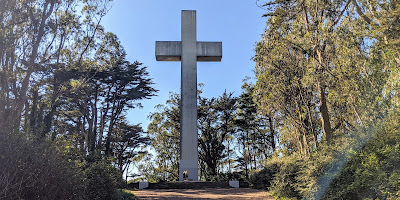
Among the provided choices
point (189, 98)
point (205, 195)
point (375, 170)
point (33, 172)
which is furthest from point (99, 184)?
point (189, 98)

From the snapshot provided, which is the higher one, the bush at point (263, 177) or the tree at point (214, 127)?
the tree at point (214, 127)

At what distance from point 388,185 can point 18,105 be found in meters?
8.06

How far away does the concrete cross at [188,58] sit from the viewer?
1769 centimetres

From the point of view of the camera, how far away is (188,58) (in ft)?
61.7

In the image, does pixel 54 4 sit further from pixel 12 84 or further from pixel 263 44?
pixel 263 44

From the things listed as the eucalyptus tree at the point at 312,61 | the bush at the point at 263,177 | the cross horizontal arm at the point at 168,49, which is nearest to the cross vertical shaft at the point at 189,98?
the cross horizontal arm at the point at 168,49

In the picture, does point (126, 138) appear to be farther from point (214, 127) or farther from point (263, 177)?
point (263, 177)

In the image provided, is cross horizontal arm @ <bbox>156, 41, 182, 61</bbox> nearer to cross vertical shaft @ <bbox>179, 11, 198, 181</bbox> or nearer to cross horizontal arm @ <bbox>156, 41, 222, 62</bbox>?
cross horizontal arm @ <bbox>156, 41, 222, 62</bbox>

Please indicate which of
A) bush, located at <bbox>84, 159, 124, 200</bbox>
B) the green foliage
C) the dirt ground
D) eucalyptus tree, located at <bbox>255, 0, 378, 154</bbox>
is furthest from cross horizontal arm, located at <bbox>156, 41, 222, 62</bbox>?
the green foliage

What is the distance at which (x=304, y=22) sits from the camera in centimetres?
1123

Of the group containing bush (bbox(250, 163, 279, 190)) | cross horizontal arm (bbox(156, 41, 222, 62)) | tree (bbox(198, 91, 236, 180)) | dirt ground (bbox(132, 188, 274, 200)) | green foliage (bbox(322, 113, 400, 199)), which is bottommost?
dirt ground (bbox(132, 188, 274, 200))

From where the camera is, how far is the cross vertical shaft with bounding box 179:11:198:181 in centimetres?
1739

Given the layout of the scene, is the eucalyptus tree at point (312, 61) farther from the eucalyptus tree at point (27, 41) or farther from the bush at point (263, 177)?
the eucalyptus tree at point (27, 41)

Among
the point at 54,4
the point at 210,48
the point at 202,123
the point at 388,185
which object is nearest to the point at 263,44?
the point at 210,48
